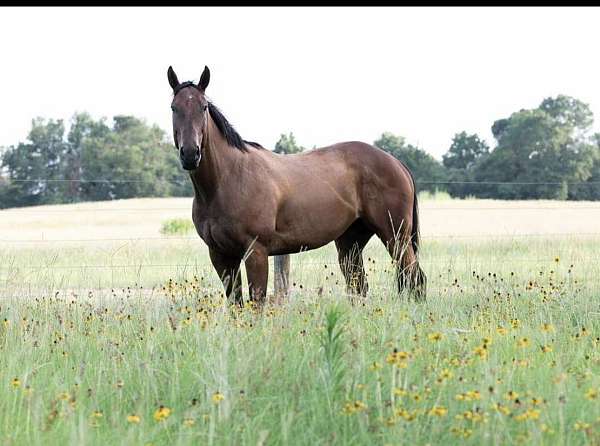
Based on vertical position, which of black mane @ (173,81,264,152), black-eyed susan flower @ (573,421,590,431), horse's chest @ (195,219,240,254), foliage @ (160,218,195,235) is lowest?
black-eyed susan flower @ (573,421,590,431)

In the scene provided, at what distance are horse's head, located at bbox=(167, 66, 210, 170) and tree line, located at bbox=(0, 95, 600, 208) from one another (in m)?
31.9

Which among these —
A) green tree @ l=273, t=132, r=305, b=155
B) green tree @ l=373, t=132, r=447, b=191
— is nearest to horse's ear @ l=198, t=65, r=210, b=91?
green tree @ l=273, t=132, r=305, b=155

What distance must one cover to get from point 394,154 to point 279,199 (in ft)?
116

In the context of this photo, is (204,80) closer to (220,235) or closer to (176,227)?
(220,235)

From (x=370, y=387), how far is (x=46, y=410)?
1635 mm

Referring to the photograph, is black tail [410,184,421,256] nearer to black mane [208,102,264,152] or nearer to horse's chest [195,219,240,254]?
black mane [208,102,264,152]

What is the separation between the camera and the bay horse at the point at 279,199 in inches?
263

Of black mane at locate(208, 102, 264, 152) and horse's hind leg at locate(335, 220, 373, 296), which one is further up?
black mane at locate(208, 102, 264, 152)

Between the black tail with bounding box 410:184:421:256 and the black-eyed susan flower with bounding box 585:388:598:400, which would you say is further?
the black tail with bounding box 410:184:421:256

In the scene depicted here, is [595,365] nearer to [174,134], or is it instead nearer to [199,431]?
[199,431]

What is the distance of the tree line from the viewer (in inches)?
1602

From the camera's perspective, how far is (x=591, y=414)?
3717mm

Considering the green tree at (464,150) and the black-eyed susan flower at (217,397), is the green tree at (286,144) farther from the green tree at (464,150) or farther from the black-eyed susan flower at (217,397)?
the black-eyed susan flower at (217,397)

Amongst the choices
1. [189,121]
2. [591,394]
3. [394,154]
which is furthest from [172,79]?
[394,154]
